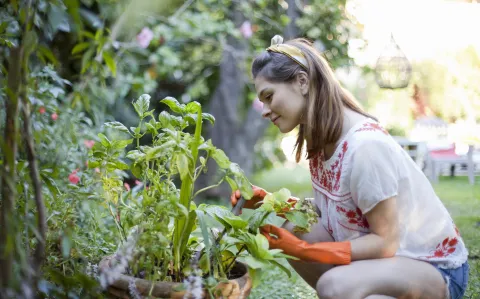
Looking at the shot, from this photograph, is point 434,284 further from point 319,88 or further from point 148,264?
point 148,264

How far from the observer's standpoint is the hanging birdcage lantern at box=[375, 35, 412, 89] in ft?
18.8

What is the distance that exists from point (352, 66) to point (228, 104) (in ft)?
3.93

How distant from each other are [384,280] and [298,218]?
292 mm

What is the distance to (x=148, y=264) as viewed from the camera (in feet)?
4.20

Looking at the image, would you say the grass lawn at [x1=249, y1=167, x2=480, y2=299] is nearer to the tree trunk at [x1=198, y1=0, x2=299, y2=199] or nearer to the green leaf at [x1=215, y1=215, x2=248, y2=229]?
the green leaf at [x1=215, y1=215, x2=248, y2=229]

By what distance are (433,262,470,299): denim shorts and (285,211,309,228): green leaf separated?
1.52ft

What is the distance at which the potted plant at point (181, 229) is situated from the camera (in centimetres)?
129

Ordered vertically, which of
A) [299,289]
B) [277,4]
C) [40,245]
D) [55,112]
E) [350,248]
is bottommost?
[299,289]

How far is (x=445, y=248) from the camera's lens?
1693 millimetres

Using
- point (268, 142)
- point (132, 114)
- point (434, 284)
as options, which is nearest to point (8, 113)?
point (434, 284)

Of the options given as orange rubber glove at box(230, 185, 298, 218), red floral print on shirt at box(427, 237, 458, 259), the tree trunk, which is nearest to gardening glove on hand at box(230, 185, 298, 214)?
orange rubber glove at box(230, 185, 298, 218)

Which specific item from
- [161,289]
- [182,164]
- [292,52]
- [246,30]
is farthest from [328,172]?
[246,30]

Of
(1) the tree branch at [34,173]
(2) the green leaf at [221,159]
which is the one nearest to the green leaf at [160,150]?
(2) the green leaf at [221,159]

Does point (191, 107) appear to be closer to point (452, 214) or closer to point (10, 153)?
point (10, 153)
